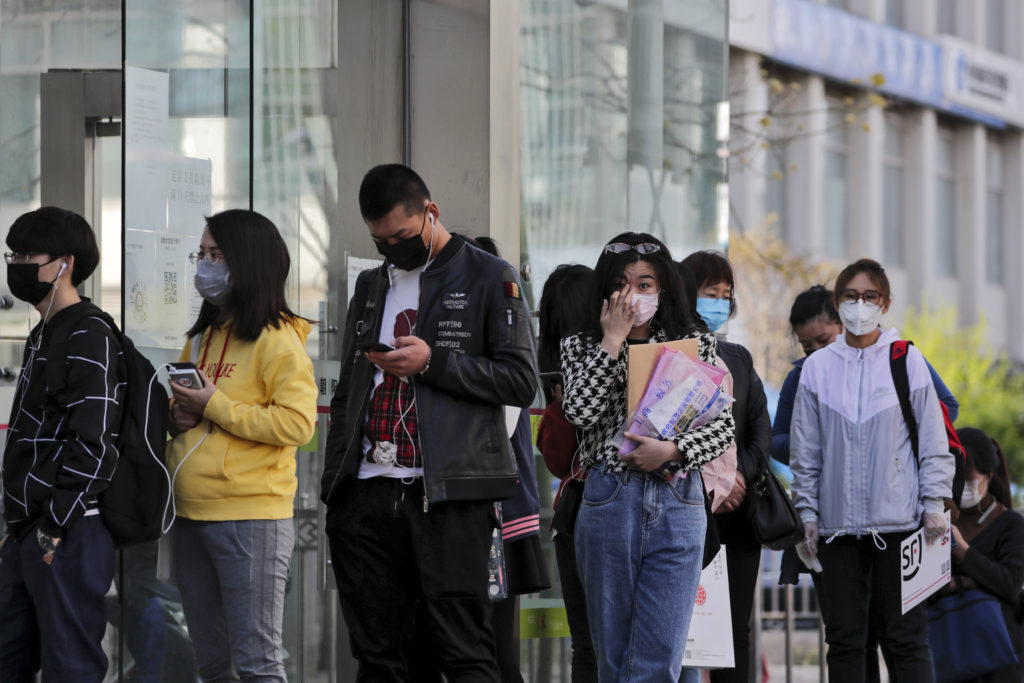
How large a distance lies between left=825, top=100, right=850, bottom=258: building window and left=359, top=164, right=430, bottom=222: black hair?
1344 inches

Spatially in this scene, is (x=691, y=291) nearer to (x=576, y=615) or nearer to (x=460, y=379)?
(x=460, y=379)

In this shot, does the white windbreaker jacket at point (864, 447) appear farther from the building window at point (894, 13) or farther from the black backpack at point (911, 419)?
the building window at point (894, 13)

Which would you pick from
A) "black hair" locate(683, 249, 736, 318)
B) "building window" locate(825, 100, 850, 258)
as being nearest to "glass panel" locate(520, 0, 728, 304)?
"black hair" locate(683, 249, 736, 318)

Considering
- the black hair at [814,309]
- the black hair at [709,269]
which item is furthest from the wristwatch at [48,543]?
the black hair at [814,309]

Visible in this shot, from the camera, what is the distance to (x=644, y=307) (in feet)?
16.9

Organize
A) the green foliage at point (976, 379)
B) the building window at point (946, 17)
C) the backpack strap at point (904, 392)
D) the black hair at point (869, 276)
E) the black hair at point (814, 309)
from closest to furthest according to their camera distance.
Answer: the backpack strap at point (904, 392) → the black hair at point (869, 276) → the black hair at point (814, 309) → the green foliage at point (976, 379) → the building window at point (946, 17)

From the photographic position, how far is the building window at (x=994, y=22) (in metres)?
44.4

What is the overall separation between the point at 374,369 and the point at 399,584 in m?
0.68

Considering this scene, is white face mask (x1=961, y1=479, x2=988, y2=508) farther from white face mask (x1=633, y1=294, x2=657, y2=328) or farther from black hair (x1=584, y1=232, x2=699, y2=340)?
white face mask (x1=633, y1=294, x2=657, y2=328)

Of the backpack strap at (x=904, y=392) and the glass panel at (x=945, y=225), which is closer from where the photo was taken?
the backpack strap at (x=904, y=392)

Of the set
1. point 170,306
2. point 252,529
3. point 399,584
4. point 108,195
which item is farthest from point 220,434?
point 108,195

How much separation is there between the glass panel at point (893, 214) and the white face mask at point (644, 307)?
36.1 m

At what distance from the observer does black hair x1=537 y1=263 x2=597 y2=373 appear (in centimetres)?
604

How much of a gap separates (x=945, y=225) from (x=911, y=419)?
37.8 meters
